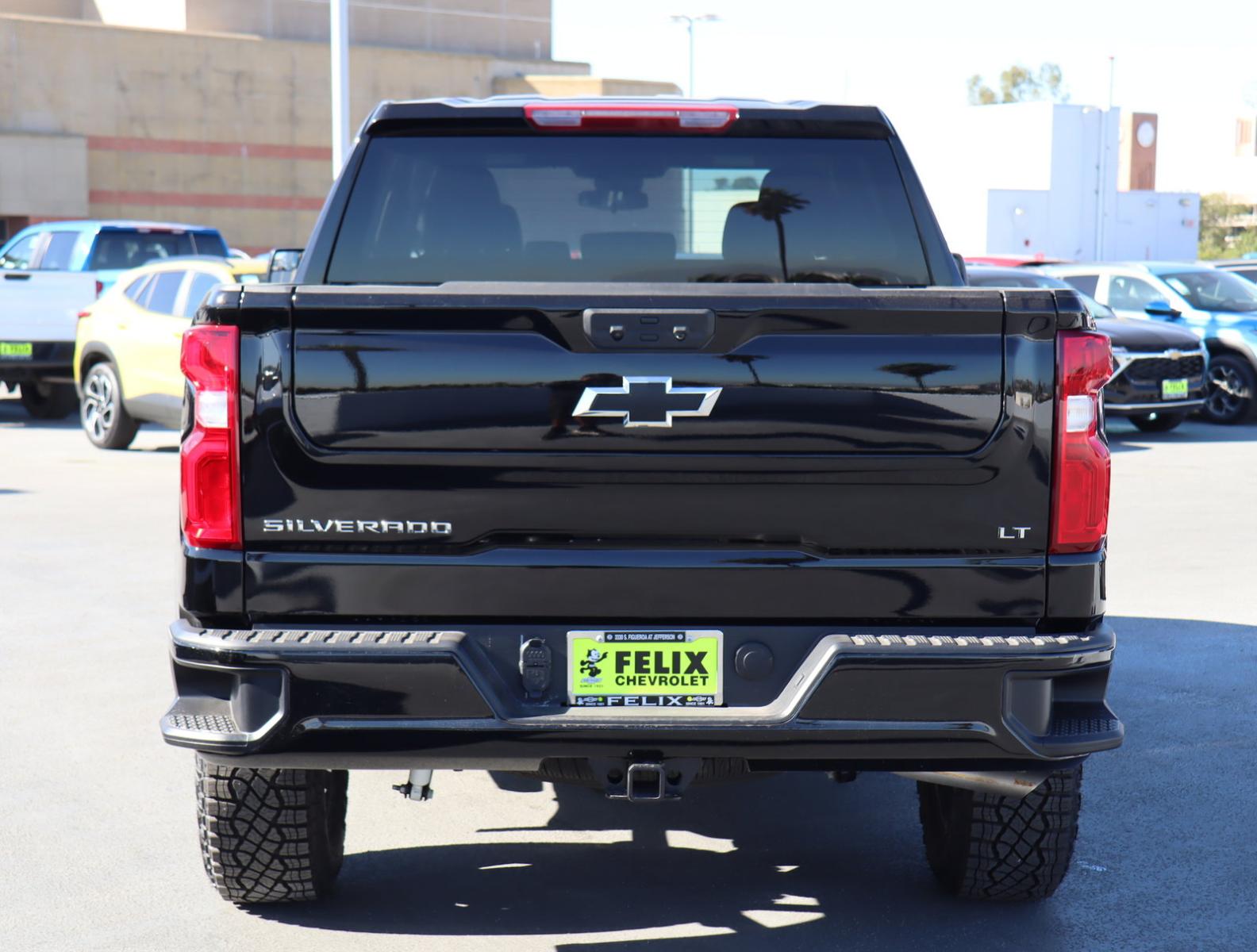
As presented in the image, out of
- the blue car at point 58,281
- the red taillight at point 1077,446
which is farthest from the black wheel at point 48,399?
the red taillight at point 1077,446

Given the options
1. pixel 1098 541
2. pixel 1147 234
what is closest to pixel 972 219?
pixel 1147 234

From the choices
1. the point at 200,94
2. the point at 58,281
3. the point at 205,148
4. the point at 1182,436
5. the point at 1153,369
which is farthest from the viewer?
the point at 205,148

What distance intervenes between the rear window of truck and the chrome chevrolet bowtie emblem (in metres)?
1.08

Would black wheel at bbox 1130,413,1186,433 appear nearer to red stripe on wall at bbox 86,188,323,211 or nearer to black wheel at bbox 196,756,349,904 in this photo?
black wheel at bbox 196,756,349,904

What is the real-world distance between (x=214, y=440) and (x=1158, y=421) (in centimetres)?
1587

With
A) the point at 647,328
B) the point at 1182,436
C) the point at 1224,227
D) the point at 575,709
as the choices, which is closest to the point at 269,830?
the point at 575,709

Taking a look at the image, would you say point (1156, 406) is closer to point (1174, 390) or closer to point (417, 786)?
point (1174, 390)

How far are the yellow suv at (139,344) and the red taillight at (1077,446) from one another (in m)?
11.0

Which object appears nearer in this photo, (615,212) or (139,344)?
(615,212)

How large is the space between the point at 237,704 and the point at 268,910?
42.3 inches

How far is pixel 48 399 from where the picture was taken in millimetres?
18156

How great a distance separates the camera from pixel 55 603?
830cm

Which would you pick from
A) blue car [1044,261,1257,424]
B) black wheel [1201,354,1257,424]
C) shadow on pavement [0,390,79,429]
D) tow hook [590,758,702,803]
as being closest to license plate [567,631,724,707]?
tow hook [590,758,702,803]

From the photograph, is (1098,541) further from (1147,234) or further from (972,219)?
(1147,234)
